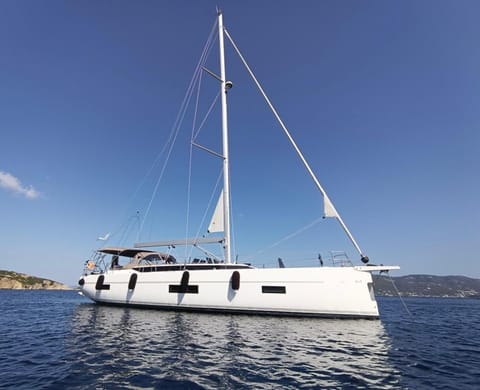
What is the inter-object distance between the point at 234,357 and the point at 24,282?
105 metres

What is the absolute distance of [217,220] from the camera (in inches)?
661

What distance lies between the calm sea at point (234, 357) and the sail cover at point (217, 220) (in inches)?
245

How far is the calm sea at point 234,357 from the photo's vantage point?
17.7 ft

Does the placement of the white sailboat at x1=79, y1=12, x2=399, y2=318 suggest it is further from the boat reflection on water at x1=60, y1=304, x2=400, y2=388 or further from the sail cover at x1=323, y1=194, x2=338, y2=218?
the boat reflection on water at x1=60, y1=304, x2=400, y2=388

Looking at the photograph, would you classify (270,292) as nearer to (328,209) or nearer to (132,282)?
(328,209)

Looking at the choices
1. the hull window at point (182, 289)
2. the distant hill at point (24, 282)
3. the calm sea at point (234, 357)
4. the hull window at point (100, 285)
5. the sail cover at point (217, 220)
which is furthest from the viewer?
the distant hill at point (24, 282)

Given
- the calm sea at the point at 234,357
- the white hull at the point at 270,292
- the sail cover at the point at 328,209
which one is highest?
the sail cover at the point at 328,209

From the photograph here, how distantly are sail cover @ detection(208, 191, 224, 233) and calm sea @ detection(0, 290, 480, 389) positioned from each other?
20.4 ft

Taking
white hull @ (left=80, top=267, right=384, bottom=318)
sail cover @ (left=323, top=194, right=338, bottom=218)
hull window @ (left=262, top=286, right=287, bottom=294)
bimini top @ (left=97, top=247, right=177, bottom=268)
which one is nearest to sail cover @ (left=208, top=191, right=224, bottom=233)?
white hull @ (left=80, top=267, right=384, bottom=318)

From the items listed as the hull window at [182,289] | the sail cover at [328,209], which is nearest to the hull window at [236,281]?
the hull window at [182,289]

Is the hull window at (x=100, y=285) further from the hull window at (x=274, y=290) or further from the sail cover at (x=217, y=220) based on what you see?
the hull window at (x=274, y=290)

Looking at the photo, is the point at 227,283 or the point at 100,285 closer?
the point at 227,283

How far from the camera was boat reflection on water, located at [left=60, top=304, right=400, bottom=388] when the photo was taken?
5.47m

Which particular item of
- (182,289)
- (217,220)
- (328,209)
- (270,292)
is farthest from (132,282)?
(328,209)
